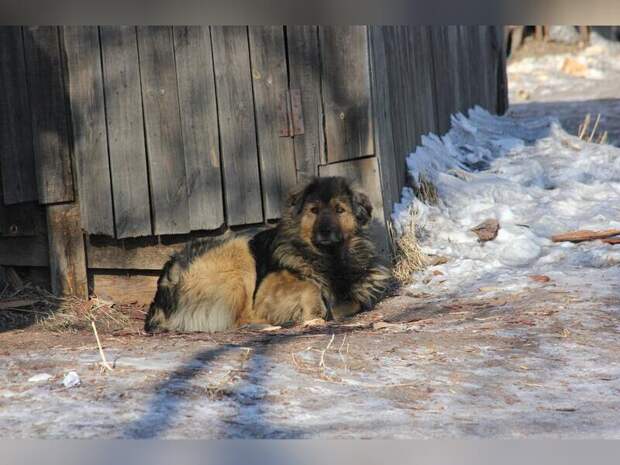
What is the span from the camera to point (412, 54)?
35.7 ft

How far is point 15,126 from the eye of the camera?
8.40m

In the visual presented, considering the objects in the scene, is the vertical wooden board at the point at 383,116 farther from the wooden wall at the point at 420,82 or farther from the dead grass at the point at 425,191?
the dead grass at the point at 425,191

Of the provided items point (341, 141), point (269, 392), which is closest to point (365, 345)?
point (269, 392)

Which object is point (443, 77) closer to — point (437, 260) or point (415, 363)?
point (437, 260)

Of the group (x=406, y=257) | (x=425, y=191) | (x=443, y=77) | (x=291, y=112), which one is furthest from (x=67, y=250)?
(x=443, y=77)

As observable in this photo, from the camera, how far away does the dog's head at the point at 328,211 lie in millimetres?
7512

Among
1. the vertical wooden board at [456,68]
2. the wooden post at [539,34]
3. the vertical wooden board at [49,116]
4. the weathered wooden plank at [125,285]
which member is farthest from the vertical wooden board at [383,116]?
the wooden post at [539,34]

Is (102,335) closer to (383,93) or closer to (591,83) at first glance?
(383,93)

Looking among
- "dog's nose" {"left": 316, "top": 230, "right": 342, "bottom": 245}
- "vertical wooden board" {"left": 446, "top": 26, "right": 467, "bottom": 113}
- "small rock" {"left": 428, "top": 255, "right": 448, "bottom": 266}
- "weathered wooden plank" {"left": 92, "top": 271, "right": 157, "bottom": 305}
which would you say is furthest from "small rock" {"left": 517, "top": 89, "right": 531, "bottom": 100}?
"dog's nose" {"left": 316, "top": 230, "right": 342, "bottom": 245}

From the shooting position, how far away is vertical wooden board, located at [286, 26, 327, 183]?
26.9ft

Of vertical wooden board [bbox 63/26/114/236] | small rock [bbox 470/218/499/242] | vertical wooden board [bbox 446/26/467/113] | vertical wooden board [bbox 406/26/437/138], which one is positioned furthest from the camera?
vertical wooden board [bbox 446/26/467/113]

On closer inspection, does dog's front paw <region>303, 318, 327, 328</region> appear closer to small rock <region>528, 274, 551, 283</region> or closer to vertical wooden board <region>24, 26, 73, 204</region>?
small rock <region>528, 274, 551, 283</region>

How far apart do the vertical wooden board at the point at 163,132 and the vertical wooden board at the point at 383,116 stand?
191 centimetres
